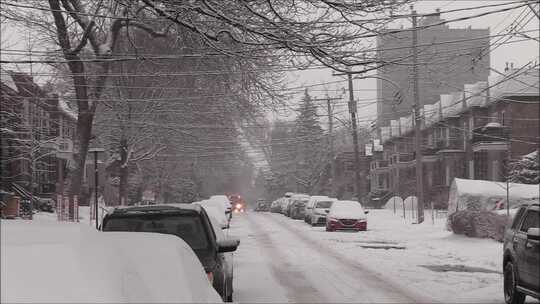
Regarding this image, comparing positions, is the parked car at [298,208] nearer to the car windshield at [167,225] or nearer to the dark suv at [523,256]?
the dark suv at [523,256]

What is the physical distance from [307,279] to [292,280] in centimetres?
42

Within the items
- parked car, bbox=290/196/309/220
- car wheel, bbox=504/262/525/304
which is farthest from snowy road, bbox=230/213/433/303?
parked car, bbox=290/196/309/220

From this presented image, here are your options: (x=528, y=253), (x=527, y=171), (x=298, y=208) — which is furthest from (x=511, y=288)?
(x=298, y=208)

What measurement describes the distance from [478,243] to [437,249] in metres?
1.28

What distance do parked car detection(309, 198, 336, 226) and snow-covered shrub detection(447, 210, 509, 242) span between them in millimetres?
14585

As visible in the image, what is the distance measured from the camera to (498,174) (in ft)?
175

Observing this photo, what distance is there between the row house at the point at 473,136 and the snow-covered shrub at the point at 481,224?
679 inches

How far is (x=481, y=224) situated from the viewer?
926 inches

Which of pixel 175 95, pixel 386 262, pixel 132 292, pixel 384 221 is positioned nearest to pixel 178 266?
pixel 132 292

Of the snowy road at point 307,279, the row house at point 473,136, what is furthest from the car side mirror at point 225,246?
the row house at point 473,136

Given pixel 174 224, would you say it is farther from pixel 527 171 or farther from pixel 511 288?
pixel 527 171

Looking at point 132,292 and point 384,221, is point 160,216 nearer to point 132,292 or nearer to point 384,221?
point 132,292

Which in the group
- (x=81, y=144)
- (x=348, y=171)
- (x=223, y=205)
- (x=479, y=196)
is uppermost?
Result: (x=81, y=144)

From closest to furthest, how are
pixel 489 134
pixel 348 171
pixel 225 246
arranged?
pixel 225 246, pixel 489 134, pixel 348 171
